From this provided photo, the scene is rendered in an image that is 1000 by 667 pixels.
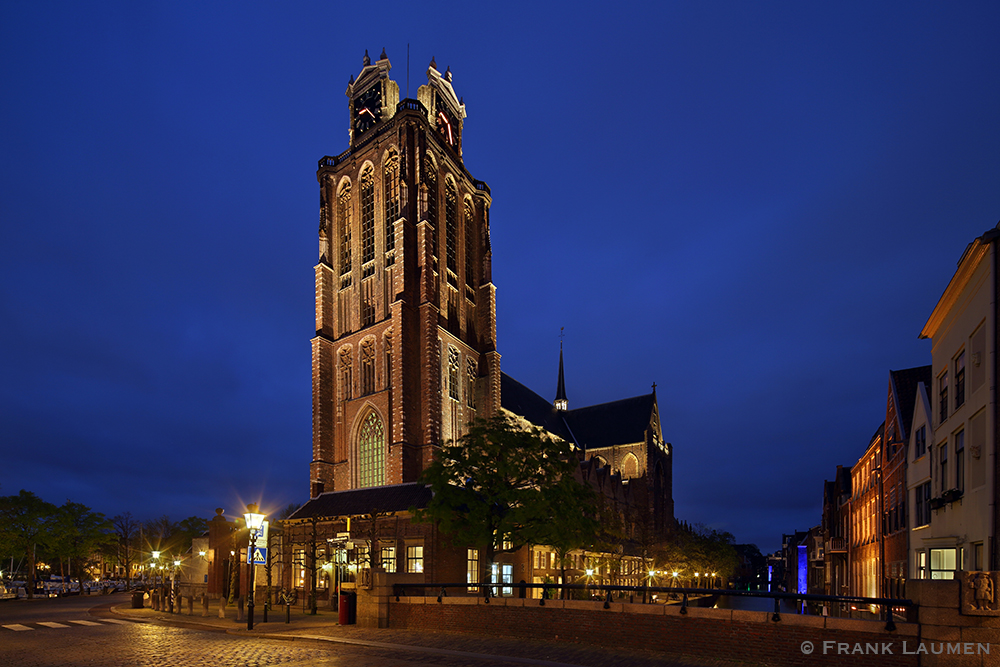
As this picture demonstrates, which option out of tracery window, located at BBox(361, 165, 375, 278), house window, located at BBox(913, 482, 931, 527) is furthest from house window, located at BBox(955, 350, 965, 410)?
tracery window, located at BBox(361, 165, 375, 278)

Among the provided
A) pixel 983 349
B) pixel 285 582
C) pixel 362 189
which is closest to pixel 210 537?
pixel 285 582

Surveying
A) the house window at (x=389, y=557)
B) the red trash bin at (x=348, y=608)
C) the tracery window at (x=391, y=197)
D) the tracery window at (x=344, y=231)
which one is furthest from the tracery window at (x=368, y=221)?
the red trash bin at (x=348, y=608)

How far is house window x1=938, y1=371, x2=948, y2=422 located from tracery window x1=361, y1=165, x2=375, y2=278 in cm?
4470

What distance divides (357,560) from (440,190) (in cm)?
3532

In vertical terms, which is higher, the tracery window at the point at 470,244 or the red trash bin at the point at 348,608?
the tracery window at the point at 470,244

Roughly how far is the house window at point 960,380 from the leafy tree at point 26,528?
5913cm

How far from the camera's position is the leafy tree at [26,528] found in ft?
171

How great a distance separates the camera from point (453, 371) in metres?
57.8

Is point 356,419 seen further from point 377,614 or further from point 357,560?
point 377,614

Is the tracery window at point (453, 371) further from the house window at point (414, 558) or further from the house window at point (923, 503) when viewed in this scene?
the house window at point (923, 503)

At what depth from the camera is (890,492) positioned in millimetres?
33438

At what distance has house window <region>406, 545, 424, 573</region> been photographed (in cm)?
3747

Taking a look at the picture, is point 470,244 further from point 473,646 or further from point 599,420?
point 473,646

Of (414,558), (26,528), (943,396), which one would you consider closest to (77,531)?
(26,528)
